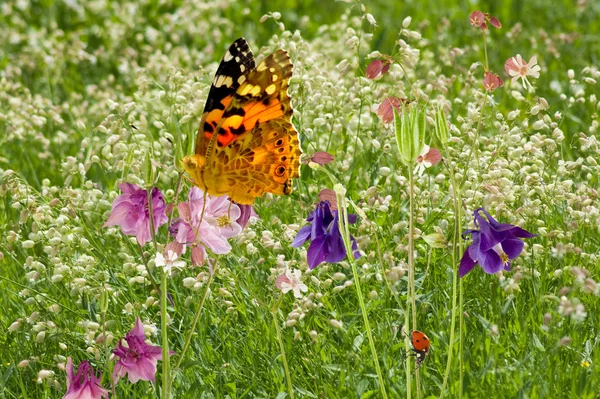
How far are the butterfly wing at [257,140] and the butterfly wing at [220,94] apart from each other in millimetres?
18

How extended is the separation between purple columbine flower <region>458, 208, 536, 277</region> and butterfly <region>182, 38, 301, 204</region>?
26.5 inches

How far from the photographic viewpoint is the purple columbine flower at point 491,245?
2.72 meters

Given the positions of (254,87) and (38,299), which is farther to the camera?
(38,299)

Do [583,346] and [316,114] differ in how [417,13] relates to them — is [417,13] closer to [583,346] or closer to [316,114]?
[316,114]

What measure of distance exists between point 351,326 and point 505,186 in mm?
706

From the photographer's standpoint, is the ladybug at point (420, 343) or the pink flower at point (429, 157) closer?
the ladybug at point (420, 343)

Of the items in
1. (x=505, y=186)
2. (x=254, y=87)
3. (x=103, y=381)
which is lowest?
(x=103, y=381)

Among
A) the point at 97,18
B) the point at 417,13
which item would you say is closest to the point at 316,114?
the point at 417,13

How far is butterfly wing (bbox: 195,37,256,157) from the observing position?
2.97 metres

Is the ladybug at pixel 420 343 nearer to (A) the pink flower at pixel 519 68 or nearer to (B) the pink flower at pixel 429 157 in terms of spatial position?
(B) the pink flower at pixel 429 157

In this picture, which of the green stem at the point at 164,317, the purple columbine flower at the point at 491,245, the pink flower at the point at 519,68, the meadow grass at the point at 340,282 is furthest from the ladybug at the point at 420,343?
the pink flower at the point at 519,68

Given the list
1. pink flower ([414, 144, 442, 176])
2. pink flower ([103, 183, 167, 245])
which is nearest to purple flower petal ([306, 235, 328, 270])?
pink flower ([414, 144, 442, 176])

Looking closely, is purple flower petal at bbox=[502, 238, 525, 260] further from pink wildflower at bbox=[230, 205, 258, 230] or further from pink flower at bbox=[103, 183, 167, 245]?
pink flower at bbox=[103, 183, 167, 245]

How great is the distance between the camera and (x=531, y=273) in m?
3.22
